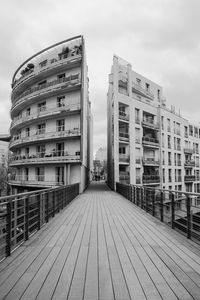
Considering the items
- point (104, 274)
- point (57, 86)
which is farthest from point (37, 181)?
point (104, 274)

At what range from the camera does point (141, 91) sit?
3175 centimetres

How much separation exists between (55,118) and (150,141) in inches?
564

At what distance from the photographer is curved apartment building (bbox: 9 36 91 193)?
70.2ft

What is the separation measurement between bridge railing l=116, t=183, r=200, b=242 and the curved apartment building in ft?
42.8

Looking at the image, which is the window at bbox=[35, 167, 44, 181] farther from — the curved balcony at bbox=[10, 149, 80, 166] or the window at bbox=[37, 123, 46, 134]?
the window at bbox=[37, 123, 46, 134]

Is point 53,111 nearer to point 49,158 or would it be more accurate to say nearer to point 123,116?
point 49,158

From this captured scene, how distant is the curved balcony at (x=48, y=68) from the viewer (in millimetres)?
22206

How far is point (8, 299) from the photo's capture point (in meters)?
2.35

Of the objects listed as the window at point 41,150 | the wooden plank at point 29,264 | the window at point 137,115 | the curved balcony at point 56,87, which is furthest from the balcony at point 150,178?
the wooden plank at point 29,264

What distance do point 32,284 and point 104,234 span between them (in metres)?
2.72

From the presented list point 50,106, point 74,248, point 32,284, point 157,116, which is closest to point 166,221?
point 74,248

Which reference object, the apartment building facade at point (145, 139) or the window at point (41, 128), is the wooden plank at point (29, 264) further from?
the window at point (41, 128)

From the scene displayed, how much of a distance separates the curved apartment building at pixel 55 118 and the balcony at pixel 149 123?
9.52 metres

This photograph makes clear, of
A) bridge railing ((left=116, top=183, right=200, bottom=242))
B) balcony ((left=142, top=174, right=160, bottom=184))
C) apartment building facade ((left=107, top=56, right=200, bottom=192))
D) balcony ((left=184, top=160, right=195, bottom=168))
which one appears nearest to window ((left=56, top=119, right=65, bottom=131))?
apartment building facade ((left=107, top=56, right=200, bottom=192))
